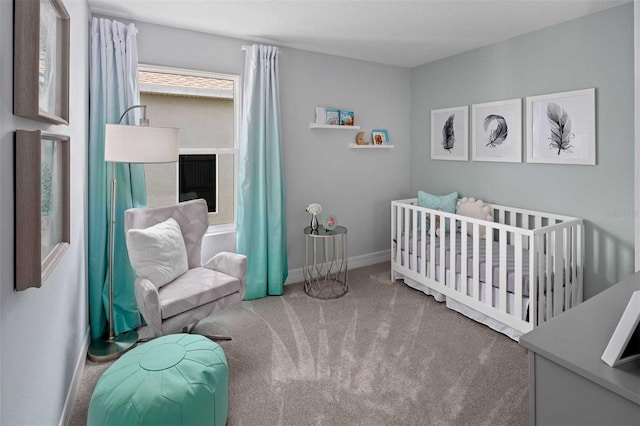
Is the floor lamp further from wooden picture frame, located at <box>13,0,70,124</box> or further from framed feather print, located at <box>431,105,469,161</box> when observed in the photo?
framed feather print, located at <box>431,105,469,161</box>

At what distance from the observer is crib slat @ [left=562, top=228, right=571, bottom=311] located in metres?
2.89

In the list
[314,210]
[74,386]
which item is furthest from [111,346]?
[314,210]

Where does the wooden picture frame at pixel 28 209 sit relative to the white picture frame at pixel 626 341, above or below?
above

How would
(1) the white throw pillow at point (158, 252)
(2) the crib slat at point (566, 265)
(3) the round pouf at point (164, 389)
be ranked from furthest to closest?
(2) the crib slat at point (566, 265)
(1) the white throw pillow at point (158, 252)
(3) the round pouf at point (164, 389)

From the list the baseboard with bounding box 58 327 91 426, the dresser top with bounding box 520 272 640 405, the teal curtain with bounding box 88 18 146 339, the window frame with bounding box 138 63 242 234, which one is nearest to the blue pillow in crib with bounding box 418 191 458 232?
the window frame with bounding box 138 63 242 234

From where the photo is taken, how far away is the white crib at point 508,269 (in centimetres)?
270

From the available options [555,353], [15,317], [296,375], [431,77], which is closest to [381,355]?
[296,375]

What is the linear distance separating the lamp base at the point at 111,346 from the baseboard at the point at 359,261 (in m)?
1.58

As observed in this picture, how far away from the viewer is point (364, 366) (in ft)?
8.00

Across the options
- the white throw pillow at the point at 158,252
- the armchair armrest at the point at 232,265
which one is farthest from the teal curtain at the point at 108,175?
the armchair armrest at the point at 232,265

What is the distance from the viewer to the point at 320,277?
4.21 m

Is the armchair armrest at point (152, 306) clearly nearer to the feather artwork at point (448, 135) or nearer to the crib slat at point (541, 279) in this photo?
the crib slat at point (541, 279)

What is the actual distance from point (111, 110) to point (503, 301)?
327 centimetres

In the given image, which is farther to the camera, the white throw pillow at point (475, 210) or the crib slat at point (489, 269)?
the white throw pillow at point (475, 210)
